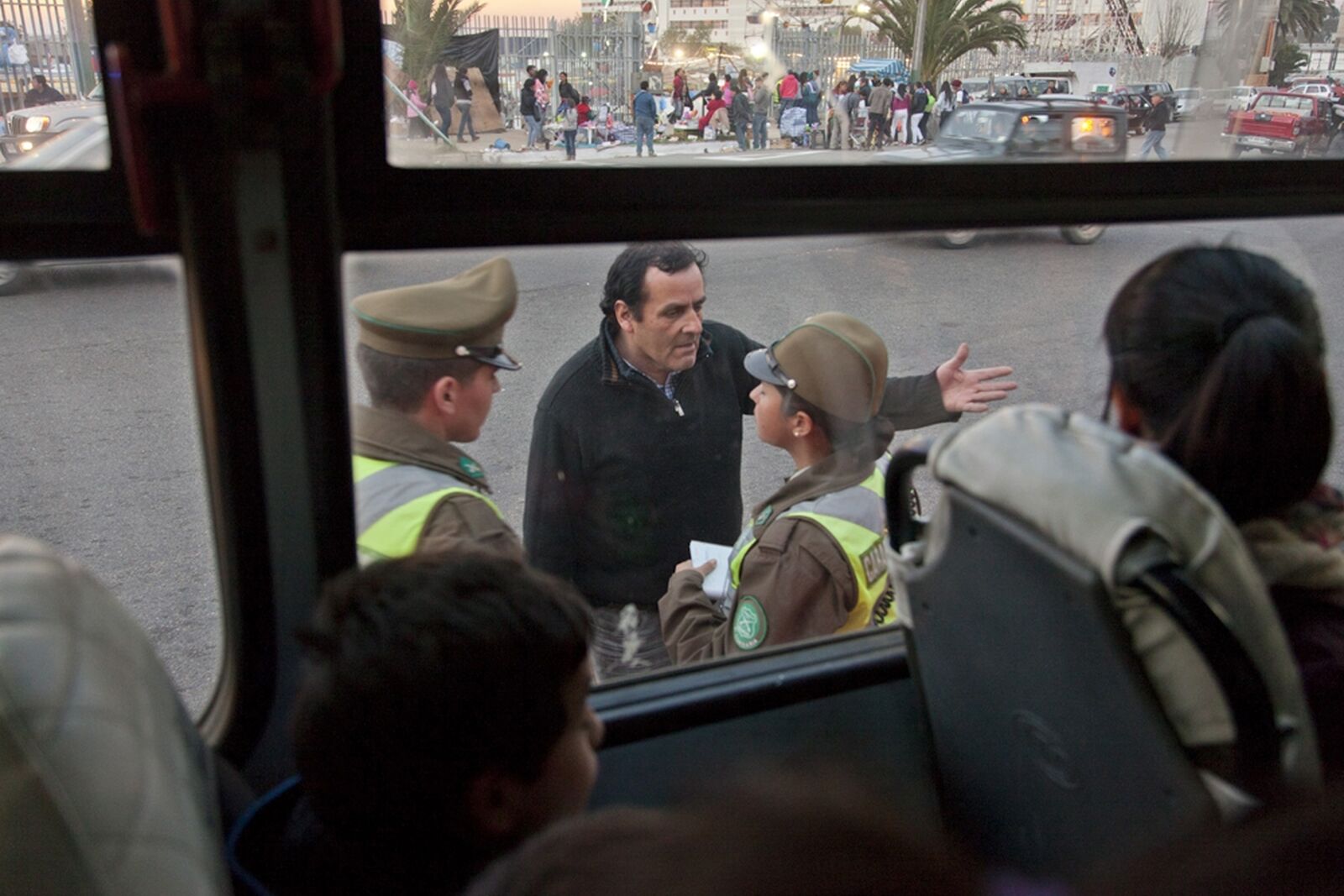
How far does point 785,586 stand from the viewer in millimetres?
1824

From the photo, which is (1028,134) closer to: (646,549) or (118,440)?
(646,549)

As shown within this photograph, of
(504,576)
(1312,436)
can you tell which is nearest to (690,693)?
(504,576)

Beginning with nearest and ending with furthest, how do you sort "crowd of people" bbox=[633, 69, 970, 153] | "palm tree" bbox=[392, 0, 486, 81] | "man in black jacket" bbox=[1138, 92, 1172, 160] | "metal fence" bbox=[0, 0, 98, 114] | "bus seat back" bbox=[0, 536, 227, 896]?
"bus seat back" bbox=[0, 536, 227, 896]
"metal fence" bbox=[0, 0, 98, 114]
"palm tree" bbox=[392, 0, 486, 81]
"crowd of people" bbox=[633, 69, 970, 153]
"man in black jacket" bbox=[1138, 92, 1172, 160]

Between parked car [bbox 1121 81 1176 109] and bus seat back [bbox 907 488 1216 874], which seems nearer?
bus seat back [bbox 907 488 1216 874]

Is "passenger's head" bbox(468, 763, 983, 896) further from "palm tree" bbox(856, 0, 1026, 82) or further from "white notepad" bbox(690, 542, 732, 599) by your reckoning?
"white notepad" bbox(690, 542, 732, 599)

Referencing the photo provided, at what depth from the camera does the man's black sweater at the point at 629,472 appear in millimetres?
2082

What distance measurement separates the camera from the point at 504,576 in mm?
1073

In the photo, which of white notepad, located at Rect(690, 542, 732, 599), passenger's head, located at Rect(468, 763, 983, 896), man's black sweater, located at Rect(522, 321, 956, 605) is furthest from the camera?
man's black sweater, located at Rect(522, 321, 956, 605)

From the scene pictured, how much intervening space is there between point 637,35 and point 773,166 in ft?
0.84

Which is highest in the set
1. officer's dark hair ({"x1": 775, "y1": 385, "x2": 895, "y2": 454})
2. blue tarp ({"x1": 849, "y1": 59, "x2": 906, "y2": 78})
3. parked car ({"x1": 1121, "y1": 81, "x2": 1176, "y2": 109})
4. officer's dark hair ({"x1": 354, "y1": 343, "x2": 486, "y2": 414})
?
blue tarp ({"x1": 849, "y1": 59, "x2": 906, "y2": 78})

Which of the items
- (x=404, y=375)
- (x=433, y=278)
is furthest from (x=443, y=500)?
(x=433, y=278)

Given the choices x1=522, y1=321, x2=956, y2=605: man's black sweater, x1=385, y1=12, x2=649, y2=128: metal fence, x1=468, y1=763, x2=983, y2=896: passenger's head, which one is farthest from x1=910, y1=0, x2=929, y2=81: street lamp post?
x1=468, y1=763, x2=983, y2=896: passenger's head

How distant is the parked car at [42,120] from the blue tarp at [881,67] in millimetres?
972

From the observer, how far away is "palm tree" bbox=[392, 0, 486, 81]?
4.13 feet
